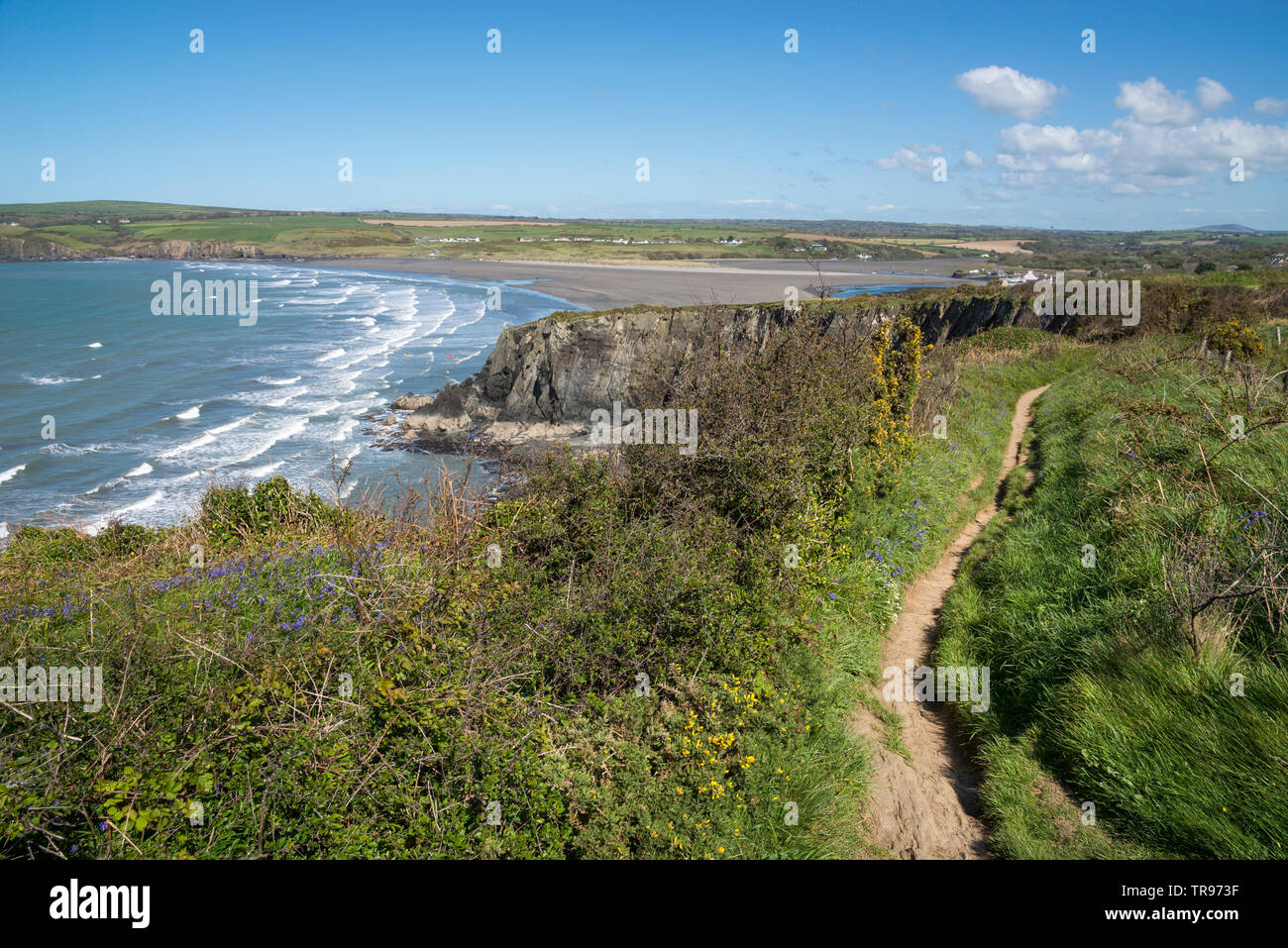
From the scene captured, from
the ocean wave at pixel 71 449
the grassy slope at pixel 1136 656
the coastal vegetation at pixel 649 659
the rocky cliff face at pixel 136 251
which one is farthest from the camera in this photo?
the rocky cliff face at pixel 136 251

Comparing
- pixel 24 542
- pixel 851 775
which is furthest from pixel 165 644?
pixel 24 542

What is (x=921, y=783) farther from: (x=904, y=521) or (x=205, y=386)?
(x=205, y=386)

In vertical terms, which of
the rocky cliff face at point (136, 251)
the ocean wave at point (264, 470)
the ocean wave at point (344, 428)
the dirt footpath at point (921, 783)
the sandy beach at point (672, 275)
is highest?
the rocky cliff face at point (136, 251)

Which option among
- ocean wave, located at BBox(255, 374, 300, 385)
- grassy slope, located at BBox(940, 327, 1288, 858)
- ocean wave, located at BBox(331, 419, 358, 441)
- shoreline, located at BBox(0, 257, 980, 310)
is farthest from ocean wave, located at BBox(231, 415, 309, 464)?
shoreline, located at BBox(0, 257, 980, 310)

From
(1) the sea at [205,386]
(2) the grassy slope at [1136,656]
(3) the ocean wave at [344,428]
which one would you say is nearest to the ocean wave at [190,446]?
(1) the sea at [205,386]

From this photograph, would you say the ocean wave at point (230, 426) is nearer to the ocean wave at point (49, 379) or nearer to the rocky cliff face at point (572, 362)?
the rocky cliff face at point (572, 362)

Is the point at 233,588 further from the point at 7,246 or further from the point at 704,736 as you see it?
the point at 7,246

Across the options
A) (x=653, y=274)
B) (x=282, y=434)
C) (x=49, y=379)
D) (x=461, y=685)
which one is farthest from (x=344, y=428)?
(x=653, y=274)
